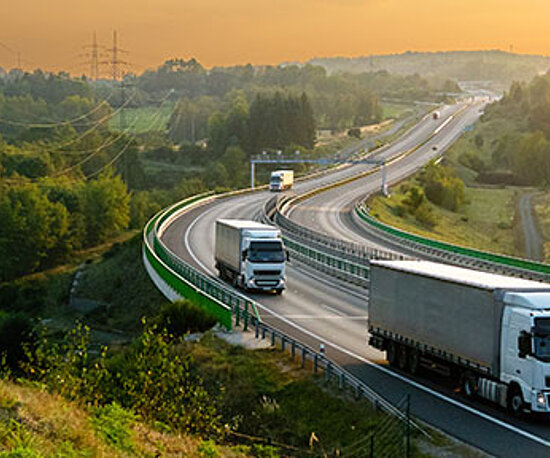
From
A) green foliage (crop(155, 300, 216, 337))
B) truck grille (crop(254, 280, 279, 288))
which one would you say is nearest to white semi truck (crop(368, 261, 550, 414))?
green foliage (crop(155, 300, 216, 337))

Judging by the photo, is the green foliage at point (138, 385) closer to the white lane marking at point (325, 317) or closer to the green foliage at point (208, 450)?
the green foliage at point (208, 450)

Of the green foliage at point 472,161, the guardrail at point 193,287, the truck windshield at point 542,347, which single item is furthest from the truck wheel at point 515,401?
the green foliage at point 472,161

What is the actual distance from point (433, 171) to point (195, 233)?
6913 centimetres

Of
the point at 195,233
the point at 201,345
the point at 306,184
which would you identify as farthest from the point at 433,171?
the point at 201,345

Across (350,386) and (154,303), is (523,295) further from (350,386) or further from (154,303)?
(154,303)

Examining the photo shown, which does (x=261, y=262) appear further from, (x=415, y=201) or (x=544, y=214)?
(x=544, y=214)

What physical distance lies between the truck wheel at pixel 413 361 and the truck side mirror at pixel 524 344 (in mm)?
5509

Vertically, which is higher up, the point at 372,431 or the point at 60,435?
the point at 60,435

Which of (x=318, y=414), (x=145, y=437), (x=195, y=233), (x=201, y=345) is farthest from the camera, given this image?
(x=195, y=233)

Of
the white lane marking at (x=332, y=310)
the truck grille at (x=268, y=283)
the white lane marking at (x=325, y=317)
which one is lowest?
the white lane marking at (x=332, y=310)

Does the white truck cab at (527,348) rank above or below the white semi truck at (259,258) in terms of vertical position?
above

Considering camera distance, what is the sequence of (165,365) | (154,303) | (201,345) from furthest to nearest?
1. (154,303)
2. (201,345)
3. (165,365)

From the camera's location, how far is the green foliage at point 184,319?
126 ft

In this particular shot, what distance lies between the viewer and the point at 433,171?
471ft
